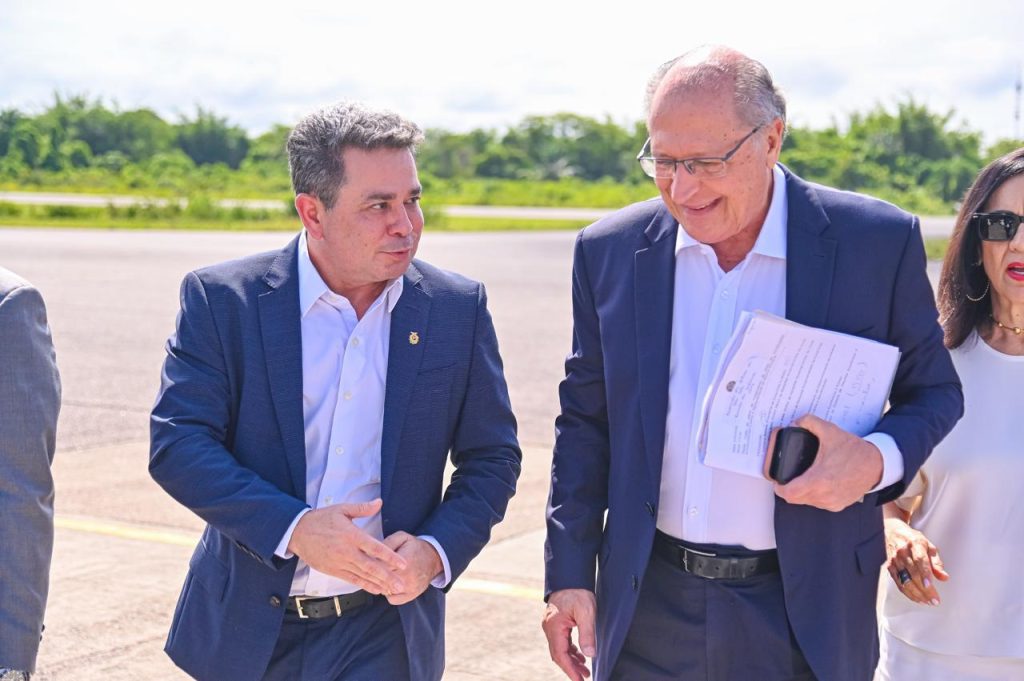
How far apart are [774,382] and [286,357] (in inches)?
41.6

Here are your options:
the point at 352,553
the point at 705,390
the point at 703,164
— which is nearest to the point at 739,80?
the point at 703,164

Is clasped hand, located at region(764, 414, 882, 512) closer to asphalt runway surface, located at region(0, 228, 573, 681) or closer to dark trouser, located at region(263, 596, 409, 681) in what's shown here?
dark trouser, located at region(263, 596, 409, 681)

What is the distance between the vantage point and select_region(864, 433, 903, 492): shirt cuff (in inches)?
106

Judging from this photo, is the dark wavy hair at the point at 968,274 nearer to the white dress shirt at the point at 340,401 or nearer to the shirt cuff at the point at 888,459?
the shirt cuff at the point at 888,459

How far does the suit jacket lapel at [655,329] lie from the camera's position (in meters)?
2.87

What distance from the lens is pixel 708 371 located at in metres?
2.84

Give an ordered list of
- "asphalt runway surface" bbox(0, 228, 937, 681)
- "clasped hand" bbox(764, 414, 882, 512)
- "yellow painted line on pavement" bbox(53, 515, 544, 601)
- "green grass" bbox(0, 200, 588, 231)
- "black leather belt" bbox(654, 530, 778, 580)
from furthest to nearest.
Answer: "green grass" bbox(0, 200, 588, 231), "yellow painted line on pavement" bbox(53, 515, 544, 601), "asphalt runway surface" bbox(0, 228, 937, 681), "black leather belt" bbox(654, 530, 778, 580), "clasped hand" bbox(764, 414, 882, 512)

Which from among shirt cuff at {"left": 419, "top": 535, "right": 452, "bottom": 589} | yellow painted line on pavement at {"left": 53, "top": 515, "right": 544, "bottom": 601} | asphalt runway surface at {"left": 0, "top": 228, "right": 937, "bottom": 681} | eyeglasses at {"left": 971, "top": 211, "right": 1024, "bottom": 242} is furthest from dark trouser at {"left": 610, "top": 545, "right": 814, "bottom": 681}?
yellow painted line on pavement at {"left": 53, "top": 515, "right": 544, "bottom": 601}

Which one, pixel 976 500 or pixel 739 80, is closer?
pixel 739 80

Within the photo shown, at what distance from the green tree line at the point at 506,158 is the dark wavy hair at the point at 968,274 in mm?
38062

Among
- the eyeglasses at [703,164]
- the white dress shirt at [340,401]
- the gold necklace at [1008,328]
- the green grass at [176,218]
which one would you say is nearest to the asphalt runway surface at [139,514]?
the white dress shirt at [340,401]

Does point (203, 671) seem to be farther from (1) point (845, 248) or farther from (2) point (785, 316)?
(1) point (845, 248)

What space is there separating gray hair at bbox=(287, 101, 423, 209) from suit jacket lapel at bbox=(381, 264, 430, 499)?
287 mm

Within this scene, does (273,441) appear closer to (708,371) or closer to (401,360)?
(401,360)
